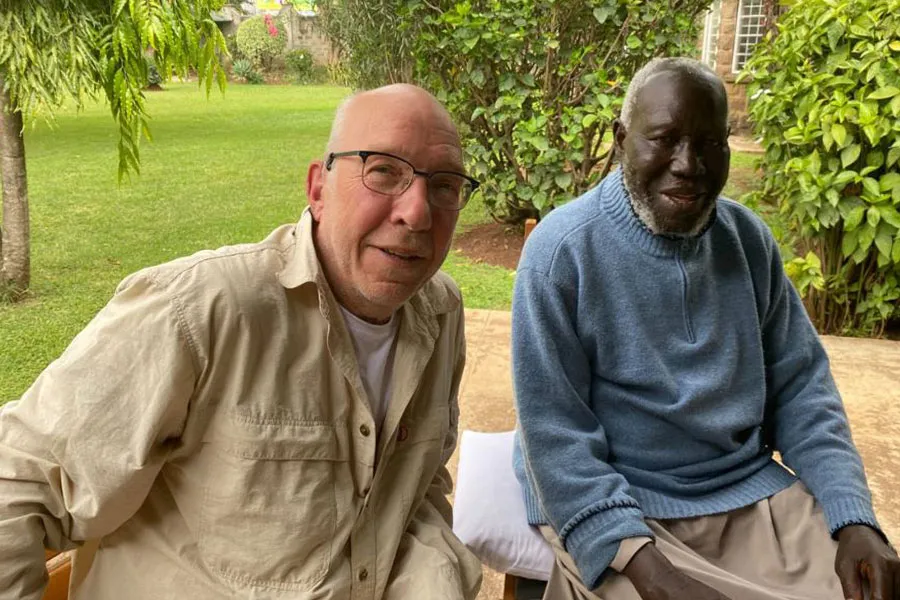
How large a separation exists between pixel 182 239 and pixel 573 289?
13.5 feet

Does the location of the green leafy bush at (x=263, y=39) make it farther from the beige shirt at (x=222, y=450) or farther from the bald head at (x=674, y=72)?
the beige shirt at (x=222, y=450)

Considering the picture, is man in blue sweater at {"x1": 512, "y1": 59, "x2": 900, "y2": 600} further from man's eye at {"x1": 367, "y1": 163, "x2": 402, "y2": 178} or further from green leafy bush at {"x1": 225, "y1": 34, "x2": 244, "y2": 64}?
green leafy bush at {"x1": 225, "y1": 34, "x2": 244, "y2": 64}

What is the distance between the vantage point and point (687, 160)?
1.68 metres

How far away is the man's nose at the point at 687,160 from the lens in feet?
5.53

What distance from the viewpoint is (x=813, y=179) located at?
12.3 feet

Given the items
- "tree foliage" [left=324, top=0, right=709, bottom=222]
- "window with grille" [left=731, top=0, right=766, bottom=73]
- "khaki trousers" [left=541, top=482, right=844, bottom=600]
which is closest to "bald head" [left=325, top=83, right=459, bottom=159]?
"khaki trousers" [left=541, top=482, right=844, bottom=600]

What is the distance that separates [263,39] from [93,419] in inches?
558

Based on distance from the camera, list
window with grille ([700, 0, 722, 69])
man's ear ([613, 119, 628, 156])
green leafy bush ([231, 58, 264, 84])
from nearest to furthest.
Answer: man's ear ([613, 119, 628, 156]), window with grille ([700, 0, 722, 69]), green leafy bush ([231, 58, 264, 84])

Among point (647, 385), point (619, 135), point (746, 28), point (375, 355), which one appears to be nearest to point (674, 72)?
point (619, 135)

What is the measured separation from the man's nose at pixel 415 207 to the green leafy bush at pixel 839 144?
2.94 m

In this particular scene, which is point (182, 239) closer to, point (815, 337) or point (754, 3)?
point (815, 337)

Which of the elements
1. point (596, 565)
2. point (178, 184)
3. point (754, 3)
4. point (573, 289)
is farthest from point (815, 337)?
point (754, 3)

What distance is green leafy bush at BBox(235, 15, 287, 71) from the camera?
13.4 metres

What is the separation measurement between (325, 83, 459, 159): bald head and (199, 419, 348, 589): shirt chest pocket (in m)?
0.50
